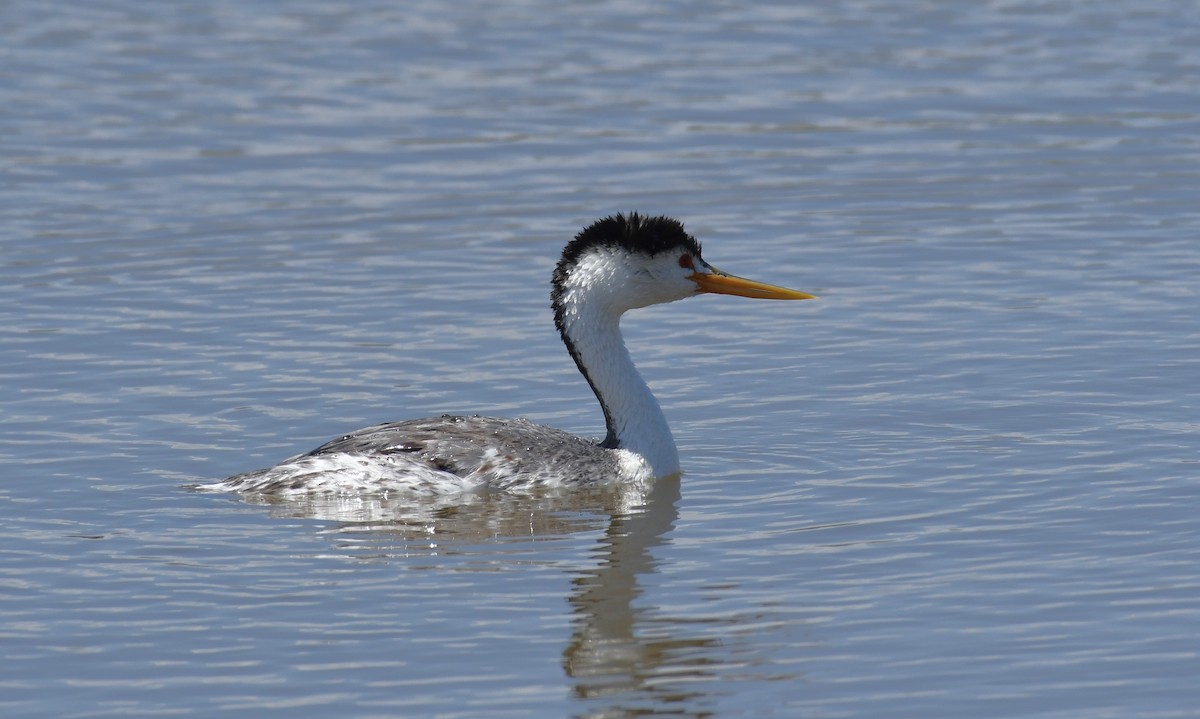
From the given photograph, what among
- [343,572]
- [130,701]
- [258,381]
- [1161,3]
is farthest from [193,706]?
[1161,3]

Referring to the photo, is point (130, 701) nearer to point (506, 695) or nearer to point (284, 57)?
point (506, 695)

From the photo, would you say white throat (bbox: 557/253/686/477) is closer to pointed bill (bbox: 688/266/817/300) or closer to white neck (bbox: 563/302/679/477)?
white neck (bbox: 563/302/679/477)

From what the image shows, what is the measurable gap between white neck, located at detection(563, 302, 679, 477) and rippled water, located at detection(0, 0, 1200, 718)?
36 cm

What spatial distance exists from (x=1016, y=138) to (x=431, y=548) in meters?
11.2

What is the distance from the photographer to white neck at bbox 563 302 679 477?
1116 centimetres

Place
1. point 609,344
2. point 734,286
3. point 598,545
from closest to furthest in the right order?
point 598,545, point 609,344, point 734,286

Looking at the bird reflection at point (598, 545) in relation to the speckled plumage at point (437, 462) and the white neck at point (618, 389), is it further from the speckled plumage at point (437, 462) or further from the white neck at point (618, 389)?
the white neck at point (618, 389)

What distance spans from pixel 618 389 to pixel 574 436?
40cm

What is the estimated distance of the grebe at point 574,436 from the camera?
1068 cm

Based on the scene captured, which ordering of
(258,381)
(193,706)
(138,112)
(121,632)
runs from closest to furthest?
(193,706)
(121,632)
(258,381)
(138,112)

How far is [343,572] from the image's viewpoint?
9.36 metres

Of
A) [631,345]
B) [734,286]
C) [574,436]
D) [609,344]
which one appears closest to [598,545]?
[574,436]

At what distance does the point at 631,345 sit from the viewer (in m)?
13.9

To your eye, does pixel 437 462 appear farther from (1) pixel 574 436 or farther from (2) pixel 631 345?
(2) pixel 631 345
